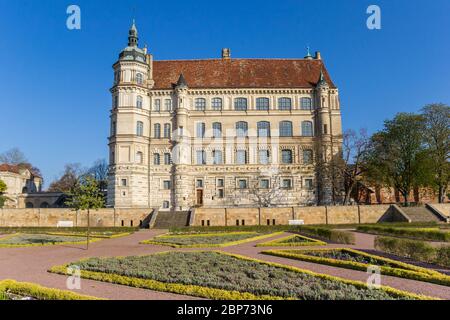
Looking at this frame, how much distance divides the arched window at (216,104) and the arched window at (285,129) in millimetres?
9512

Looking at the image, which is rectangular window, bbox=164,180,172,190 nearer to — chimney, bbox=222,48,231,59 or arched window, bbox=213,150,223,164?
arched window, bbox=213,150,223,164

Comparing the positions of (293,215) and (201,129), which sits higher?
A: (201,129)

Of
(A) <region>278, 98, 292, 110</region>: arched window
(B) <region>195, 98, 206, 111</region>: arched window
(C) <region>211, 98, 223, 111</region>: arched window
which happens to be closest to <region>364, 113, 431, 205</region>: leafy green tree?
(A) <region>278, 98, 292, 110</region>: arched window

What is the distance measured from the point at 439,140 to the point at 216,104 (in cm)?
3086

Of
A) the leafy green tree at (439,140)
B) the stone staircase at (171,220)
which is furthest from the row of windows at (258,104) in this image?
the stone staircase at (171,220)

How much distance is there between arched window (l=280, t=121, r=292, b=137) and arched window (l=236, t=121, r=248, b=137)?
5.36 meters

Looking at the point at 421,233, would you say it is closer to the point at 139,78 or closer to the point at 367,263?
the point at 367,263

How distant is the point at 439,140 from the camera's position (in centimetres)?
4712

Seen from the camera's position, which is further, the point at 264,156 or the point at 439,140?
the point at 264,156

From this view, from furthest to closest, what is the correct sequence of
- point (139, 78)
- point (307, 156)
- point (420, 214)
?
point (307, 156) → point (139, 78) → point (420, 214)

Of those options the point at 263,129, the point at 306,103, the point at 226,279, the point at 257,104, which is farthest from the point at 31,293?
the point at 306,103

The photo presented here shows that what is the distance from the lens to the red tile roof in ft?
178

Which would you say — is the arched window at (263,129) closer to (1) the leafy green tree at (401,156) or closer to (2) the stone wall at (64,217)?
(1) the leafy green tree at (401,156)
